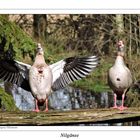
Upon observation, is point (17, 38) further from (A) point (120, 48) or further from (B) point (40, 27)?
(A) point (120, 48)

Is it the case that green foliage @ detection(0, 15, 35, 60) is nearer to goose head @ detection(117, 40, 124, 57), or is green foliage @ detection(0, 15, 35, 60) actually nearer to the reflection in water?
the reflection in water

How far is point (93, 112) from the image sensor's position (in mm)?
3189

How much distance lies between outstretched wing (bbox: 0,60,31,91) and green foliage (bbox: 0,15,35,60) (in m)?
0.04

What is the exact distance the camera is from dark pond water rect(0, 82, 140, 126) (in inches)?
127

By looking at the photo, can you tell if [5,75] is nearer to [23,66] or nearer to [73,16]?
[23,66]

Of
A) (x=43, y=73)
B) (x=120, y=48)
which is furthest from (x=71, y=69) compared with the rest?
(x=120, y=48)

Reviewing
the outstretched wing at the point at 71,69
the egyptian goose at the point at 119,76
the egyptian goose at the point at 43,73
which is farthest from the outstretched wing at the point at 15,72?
the egyptian goose at the point at 119,76

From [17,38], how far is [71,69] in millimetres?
305

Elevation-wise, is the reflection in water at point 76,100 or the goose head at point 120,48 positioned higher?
the goose head at point 120,48

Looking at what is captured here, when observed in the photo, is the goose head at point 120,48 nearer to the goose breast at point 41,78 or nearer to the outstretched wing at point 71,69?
the outstretched wing at point 71,69

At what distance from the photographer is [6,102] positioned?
324cm

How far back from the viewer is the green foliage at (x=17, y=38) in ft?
10.7

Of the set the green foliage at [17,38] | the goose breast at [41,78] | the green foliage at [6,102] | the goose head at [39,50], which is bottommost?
the green foliage at [6,102]
